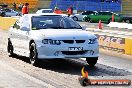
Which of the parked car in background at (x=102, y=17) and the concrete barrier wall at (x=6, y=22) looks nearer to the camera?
the concrete barrier wall at (x=6, y=22)

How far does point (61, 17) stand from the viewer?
44.9ft

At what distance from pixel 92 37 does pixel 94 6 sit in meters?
51.9

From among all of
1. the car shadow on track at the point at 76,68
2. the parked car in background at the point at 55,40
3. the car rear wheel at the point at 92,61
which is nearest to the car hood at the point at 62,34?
the parked car in background at the point at 55,40

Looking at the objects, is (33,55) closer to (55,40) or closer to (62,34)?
(55,40)

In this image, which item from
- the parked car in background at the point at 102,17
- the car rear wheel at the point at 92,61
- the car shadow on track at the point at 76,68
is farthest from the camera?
the parked car in background at the point at 102,17

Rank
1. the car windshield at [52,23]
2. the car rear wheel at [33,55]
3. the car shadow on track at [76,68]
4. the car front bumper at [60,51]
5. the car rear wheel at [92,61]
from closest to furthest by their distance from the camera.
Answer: the car shadow on track at [76,68]
the car front bumper at [60,51]
the car rear wheel at [33,55]
the car rear wheel at [92,61]
the car windshield at [52,23]

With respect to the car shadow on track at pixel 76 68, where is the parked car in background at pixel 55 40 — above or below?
above

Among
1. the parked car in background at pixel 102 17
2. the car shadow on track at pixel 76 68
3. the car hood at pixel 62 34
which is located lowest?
the parked car in background at pixel 102 17

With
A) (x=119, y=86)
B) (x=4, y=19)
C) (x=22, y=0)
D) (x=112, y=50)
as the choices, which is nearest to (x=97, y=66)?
(x=119, y=86)

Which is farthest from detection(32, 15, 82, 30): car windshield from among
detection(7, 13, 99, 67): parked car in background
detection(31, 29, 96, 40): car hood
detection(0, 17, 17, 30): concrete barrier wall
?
detection(0, 17, 17, 30): concrete barrier wall

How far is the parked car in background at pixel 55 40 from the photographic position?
12.0 meters

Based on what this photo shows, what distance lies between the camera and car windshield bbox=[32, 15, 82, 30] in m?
13.2

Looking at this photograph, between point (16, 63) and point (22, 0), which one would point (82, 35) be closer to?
point (16, 63)

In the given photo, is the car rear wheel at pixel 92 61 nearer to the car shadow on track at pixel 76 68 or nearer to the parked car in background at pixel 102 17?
the car shadow on track at pixel 76 68
